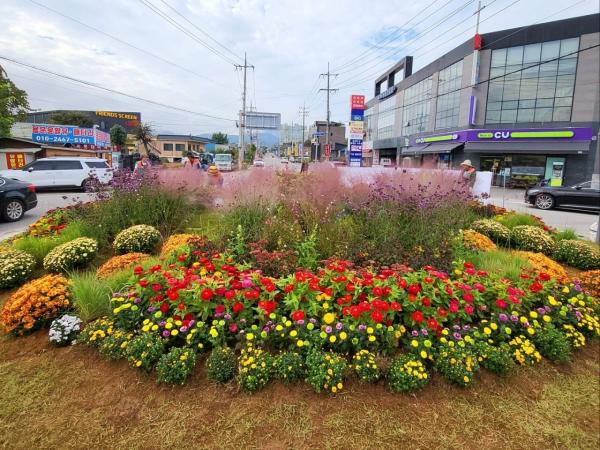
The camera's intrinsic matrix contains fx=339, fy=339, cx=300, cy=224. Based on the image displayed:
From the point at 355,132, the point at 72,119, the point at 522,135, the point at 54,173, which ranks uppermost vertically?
the point at 72,119

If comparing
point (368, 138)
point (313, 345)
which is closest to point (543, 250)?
point (313, 345)

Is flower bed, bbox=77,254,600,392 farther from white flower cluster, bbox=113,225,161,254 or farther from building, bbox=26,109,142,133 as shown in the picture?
building, bbox=26,109,142,133

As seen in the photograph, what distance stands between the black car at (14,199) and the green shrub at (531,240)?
1144 cm

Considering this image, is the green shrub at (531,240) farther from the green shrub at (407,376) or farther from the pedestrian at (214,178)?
the pedestrian at (214,178)

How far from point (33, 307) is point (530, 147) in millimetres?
27860

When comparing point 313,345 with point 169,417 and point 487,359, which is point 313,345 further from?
point 487,359

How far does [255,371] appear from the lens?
2143mm

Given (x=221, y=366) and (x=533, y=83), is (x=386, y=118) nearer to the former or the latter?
(x=533, y=83)

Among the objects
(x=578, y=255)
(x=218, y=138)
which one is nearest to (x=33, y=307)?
(x=578, y=255)

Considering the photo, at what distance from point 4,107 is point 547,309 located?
120 ft

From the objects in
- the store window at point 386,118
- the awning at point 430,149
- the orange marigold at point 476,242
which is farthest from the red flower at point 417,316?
the store window at point 386,118

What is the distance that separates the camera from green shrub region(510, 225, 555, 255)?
16.2ft

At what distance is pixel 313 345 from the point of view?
2.33m

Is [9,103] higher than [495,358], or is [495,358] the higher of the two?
[9,103]
